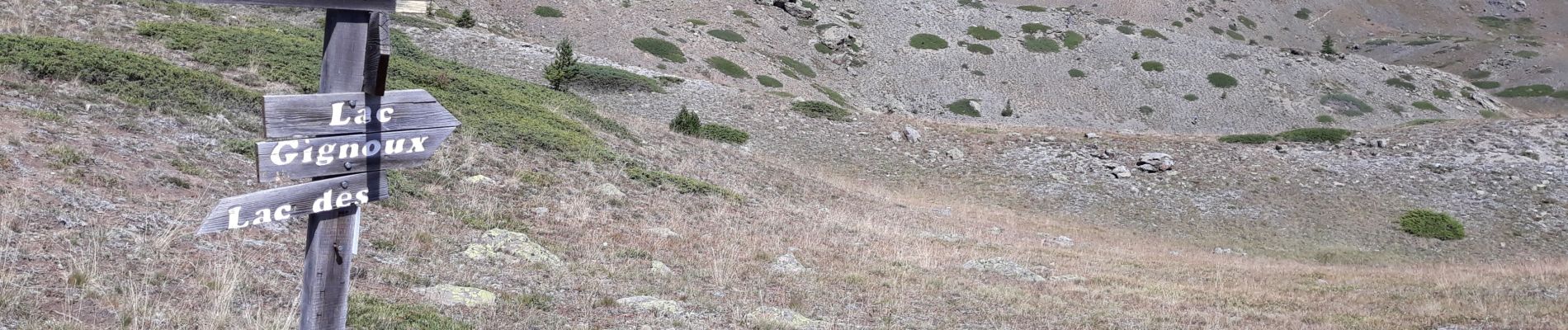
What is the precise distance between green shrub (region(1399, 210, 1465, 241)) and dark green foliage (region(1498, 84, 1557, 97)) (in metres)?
56.5

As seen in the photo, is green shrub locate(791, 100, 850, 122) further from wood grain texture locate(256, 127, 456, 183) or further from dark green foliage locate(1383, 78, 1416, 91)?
dark green foliage locate(1383, 78, 1416, 91)

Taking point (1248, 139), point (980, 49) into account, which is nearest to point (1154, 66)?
point (980, 49)

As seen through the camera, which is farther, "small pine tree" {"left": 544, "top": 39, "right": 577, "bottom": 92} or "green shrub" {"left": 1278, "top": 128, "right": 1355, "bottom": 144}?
"small pine tree" {"left": 544, "top": 39, "right": 577, "bottom": 92}

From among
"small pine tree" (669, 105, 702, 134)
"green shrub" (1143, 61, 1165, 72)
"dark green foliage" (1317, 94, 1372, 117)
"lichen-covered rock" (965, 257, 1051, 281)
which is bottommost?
"green shrub" (1143, 61, 1165, 72)

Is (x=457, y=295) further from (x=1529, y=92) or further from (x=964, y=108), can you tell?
(x=1529, y=92)

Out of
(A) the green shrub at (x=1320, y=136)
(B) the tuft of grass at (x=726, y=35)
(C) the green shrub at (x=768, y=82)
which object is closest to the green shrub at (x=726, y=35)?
(B) the tuft of grass at (x=726, y=35)

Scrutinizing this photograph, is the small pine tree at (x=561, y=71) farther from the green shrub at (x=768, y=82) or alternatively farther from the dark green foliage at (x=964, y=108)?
the dark green foliage at (x=964, y=108)

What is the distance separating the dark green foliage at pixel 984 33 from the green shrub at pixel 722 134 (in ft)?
134

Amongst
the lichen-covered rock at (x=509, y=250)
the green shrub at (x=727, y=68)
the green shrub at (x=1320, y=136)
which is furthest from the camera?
the green shrub at (x=727, y=68)

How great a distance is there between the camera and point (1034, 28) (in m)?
68.6

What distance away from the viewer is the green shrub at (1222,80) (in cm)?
5925

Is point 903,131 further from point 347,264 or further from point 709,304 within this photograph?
point 347,264

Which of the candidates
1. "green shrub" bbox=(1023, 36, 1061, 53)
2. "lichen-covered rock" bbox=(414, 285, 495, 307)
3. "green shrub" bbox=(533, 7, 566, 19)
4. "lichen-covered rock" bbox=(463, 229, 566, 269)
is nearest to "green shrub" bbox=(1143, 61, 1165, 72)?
"green shrub" bbox=(1023, 36, 1061, 53)

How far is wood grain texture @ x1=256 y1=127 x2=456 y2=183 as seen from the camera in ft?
14.0
